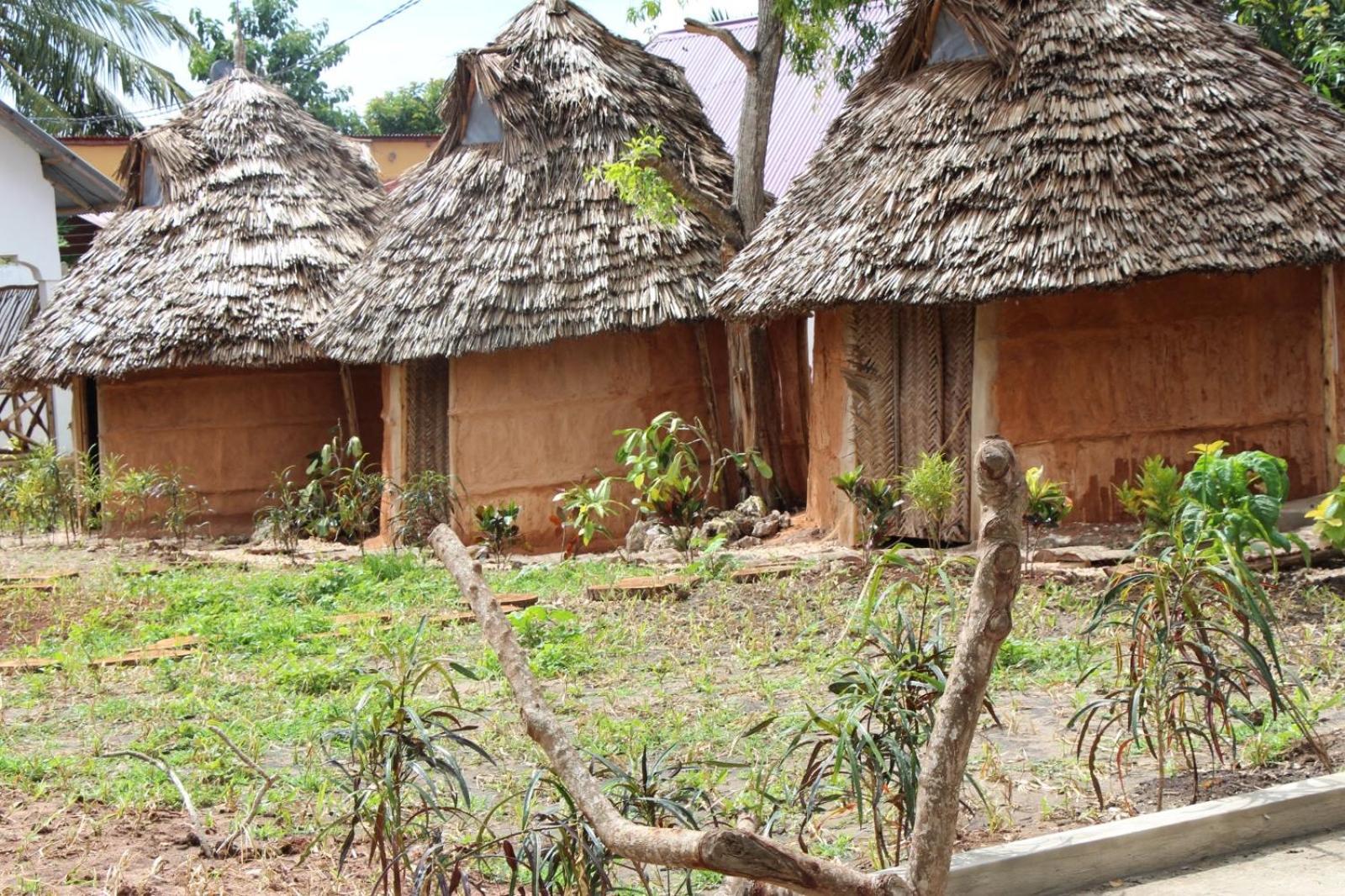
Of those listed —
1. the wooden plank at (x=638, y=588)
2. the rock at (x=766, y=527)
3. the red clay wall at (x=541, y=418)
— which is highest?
the red clay wall at (x=541, y=418)

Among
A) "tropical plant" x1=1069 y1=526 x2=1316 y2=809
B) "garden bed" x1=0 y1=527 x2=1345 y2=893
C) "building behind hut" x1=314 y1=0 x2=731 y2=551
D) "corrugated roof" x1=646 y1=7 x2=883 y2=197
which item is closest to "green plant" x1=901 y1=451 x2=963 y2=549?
"garden bed" x1=0 y1=527 x2=1345 y2=893

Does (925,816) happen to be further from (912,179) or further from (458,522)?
(458,522)

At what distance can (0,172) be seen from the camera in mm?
19750

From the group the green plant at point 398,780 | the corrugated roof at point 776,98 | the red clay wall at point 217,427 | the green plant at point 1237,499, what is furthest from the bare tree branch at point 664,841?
the corrugated roof at point 776,98

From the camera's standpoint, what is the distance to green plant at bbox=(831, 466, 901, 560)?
8.84m

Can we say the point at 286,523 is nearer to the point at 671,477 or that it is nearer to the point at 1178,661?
the point at 671,477

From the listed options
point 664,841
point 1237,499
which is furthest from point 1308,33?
point 664,841

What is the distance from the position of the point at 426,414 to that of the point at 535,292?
1.63m

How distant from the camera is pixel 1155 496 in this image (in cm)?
785

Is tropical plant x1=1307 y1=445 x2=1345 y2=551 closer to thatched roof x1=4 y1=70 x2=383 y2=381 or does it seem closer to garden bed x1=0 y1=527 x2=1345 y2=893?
garden bed x1=0 y1=527 x2=1345 y2=893

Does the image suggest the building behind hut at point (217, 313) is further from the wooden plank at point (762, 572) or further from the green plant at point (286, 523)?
the wooden plank at point (762, 572)

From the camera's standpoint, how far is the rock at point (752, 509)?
36.0 feet

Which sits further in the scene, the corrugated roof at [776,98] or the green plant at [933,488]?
the corrugated roof at [776,98]

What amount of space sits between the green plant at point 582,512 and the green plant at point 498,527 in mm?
364
